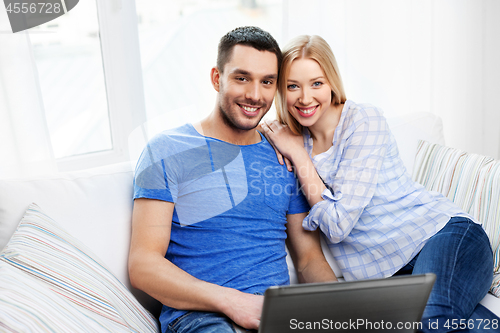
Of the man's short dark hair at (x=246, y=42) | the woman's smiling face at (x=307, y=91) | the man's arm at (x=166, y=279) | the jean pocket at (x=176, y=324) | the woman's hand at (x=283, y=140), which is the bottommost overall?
the jean pocket at (x=176, y=324)

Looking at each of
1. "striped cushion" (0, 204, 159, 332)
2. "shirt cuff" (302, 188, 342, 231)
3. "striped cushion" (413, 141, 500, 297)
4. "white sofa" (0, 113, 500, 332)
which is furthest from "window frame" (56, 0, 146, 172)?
"striped cushion" (413, 141, 500, 297)

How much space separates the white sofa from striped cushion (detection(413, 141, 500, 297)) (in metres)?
0.25

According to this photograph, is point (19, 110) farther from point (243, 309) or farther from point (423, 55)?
point (423, 55)

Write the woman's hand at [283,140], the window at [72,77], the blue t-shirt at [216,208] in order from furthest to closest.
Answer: the window at [72,77] → the woman's hand at [283,140] → the blue t-shirt at [216,208]

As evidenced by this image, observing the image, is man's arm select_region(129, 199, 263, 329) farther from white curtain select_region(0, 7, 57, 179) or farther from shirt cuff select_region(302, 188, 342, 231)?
white curtain select_region(0, 7, 57, 179)

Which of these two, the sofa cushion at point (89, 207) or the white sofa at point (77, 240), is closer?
the white sofa at point (77, 240)

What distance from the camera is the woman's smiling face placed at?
1.30 metres

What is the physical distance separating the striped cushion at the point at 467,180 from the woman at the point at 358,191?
0.33ft

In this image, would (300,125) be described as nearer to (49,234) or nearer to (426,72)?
(49,234)

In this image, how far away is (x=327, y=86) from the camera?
4.37 ft

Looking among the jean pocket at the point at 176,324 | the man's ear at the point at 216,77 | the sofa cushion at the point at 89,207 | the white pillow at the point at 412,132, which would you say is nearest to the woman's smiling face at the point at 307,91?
the man's ear at the point at 216,77

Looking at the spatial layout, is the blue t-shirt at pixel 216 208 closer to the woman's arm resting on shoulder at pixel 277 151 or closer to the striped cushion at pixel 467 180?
the woman's arm resting on shoulder at pixel 277 151

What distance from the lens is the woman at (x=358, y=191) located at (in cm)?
126

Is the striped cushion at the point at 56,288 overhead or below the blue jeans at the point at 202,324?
overhead
